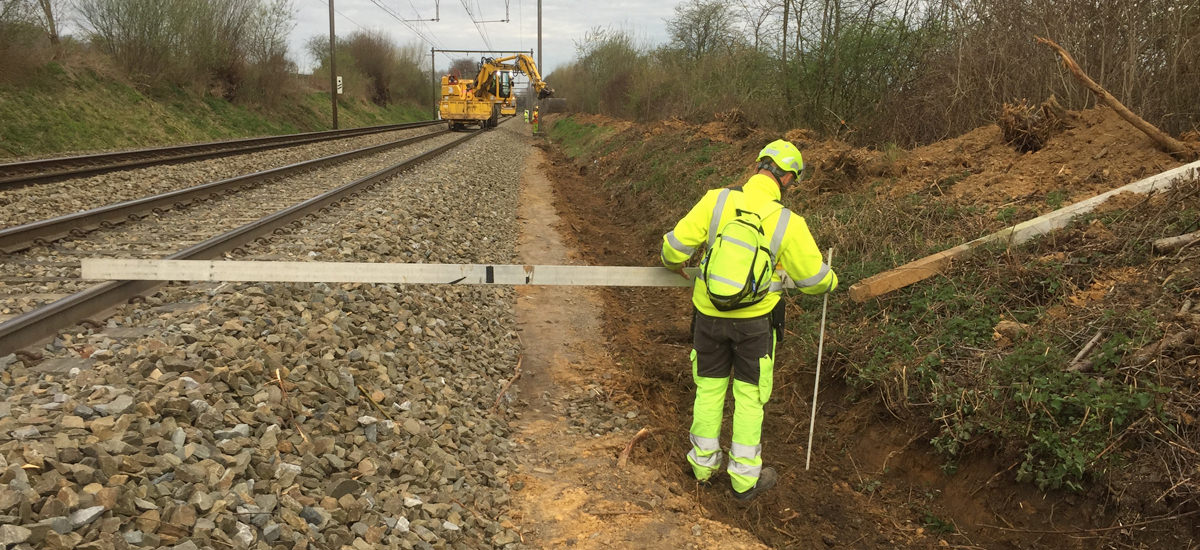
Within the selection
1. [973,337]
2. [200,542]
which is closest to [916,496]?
[973,337]

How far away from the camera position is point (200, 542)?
255 centimetres

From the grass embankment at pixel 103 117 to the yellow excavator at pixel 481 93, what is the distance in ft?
29.2

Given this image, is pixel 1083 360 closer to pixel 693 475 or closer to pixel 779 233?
pixel 779 233

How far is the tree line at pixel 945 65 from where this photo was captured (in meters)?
7.00

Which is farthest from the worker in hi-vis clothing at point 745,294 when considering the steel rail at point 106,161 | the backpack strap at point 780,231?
the steel rail at point 106,161

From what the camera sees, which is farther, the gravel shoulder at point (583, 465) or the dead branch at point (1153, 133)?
the dead branch at point (1153, 133)

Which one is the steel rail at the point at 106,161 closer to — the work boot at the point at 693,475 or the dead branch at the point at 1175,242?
the work boot at the point at 693,475

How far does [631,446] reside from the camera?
16.0ft

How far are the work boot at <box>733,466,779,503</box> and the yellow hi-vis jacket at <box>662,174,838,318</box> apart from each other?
1.24 metres

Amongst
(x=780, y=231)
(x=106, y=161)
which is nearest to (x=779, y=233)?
(x=780, y=231)

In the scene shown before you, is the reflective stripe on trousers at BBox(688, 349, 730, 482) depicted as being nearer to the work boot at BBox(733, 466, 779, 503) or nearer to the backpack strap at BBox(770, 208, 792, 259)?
the work boot at BBox(733, 466, 779, 503)

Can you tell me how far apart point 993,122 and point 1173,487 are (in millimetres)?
6603

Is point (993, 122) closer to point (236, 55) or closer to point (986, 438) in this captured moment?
point (986, 438)

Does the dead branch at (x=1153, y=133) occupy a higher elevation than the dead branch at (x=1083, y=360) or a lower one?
higher
